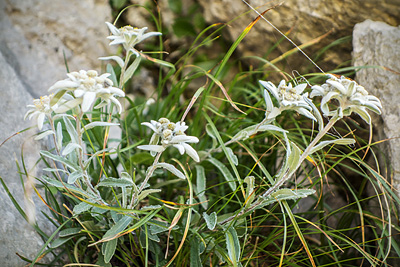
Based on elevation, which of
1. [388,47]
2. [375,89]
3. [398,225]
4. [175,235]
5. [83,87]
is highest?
[83,87]

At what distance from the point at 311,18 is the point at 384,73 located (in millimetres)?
505

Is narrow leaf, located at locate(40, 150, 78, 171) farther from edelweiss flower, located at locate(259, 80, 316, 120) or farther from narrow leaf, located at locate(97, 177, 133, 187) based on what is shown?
edelweiss flower, located at locate(259, 80, 316, 120)

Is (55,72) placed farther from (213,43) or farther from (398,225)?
(398,225)

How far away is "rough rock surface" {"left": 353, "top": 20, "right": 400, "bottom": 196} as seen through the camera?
1.56 metres

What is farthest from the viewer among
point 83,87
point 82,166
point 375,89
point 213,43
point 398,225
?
point 213,43

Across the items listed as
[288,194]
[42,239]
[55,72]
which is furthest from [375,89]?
[55,72]

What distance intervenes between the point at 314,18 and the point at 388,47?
0.42 metres

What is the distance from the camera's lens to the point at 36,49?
2.21 metres

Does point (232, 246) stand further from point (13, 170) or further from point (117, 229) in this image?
point (13, 170)

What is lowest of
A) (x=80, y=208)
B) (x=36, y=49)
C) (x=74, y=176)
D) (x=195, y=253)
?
(x=195, y=253)

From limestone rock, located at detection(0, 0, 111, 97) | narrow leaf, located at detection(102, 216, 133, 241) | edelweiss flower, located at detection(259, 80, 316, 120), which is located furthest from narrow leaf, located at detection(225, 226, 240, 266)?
limestone rock, located at detection(0, 0, 111, 97)

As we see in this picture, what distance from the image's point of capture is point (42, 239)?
140cm

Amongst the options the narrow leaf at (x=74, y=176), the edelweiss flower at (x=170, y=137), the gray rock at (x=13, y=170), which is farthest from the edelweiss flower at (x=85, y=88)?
the gray rock at (x=13, y=170)

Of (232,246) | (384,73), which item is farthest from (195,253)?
(384,73)
